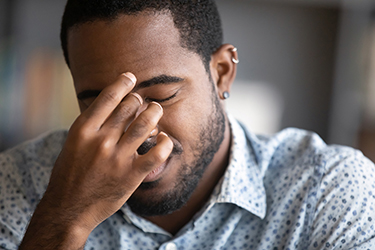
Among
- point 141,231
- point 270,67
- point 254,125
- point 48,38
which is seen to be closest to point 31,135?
point 48,38

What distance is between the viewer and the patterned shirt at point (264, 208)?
1.05 metres

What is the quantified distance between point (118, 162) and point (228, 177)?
480 mm

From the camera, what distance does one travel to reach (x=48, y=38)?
399 centimetres

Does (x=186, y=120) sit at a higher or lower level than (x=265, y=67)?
higher

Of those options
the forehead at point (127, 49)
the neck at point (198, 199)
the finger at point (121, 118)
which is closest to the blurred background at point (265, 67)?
the neck at point (198, 199)

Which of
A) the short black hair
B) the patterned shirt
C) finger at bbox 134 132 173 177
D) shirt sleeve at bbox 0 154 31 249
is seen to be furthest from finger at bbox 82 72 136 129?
shirt sleeve at bbox 0 154 31 249

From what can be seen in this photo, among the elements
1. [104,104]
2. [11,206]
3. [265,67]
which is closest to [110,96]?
[104,104]

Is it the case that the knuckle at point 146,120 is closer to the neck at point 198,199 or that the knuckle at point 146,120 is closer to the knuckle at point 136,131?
the knuckle at point 136,131

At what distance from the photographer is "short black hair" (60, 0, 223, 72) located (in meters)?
1.01

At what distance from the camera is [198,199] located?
49.3 inches

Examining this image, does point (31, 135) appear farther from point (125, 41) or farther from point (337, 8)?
point (337, 8)

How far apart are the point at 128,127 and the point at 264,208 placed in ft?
1.85

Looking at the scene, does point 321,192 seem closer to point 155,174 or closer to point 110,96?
point 155,174

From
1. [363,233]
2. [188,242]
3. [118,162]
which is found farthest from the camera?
[188,242]
